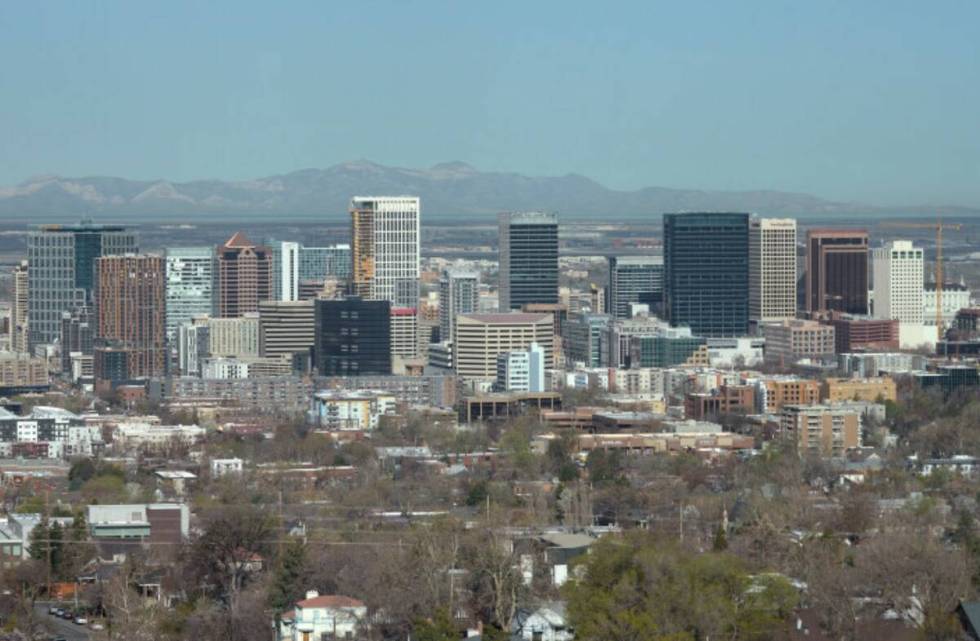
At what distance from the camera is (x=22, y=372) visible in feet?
178

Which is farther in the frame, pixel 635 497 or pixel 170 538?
pixel 635 497

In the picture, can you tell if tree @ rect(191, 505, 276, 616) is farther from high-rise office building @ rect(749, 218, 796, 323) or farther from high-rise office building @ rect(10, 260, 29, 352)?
high-rise office building @ rect(749, 218, 796, 323)

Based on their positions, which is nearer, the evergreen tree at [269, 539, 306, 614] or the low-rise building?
the evergreen tree at [269, 539, 306, 614]

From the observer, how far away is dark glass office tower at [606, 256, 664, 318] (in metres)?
69.2

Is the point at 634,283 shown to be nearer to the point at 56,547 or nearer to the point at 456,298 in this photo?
the point at 456,298

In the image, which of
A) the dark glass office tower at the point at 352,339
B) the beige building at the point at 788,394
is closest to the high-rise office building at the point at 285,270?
the dark glass office tower at the point at 352,339

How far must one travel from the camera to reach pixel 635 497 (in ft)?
105

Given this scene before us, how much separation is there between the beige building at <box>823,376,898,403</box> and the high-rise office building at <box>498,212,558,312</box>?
1633cm

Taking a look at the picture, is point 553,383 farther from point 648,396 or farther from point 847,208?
point 847,208

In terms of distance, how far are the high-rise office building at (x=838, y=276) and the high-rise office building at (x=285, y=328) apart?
16.0 metres

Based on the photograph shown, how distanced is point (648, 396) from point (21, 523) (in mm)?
23055

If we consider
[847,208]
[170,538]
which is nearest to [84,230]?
[170,538]

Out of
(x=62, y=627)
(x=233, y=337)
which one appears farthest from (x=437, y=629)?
(x=233, y=337)

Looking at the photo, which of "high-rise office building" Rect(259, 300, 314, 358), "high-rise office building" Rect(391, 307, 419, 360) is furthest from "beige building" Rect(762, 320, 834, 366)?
"high-rise office building" Rect(259, 300, 314, 358)
